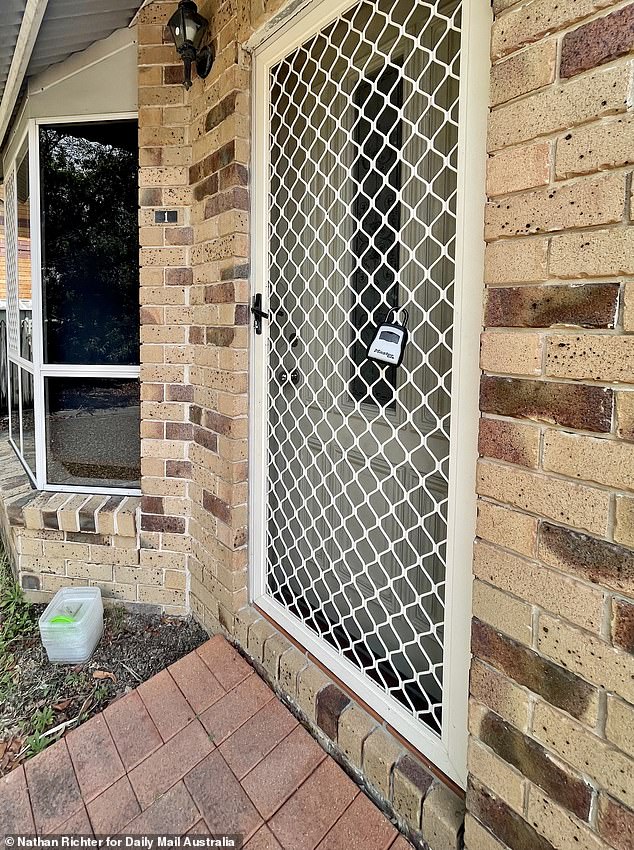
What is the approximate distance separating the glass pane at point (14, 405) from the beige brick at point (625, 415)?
3.83 metres

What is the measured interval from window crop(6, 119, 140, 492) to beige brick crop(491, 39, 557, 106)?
6.76 feet

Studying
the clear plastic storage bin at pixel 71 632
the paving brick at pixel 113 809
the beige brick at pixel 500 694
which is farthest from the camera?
the clear plastic storage bin at pixel 71 632

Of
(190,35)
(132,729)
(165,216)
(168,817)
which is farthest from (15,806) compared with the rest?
(190,35)

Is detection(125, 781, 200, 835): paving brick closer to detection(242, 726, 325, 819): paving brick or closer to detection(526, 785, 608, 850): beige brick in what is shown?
detection(242, 726, 325, 819): paving brick

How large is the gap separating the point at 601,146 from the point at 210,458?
1845 mm

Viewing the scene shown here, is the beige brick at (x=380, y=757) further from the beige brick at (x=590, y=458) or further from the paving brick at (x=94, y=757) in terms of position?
the beige brick at (x=590, y=458)

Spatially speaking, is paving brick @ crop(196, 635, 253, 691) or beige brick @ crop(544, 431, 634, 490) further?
paving brick @ crop(196, 635, 253, 691)

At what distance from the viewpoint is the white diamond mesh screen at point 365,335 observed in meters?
1.63

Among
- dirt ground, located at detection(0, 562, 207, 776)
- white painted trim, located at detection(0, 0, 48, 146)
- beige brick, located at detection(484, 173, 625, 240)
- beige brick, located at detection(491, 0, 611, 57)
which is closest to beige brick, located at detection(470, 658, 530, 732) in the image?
beige brick, located at detection(484, 173, 625, 240)

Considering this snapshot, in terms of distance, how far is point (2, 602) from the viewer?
9.43 ft

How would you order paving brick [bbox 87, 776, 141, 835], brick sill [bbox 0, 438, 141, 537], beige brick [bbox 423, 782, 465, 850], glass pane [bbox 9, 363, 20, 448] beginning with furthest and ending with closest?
glass pane [bbox 9, 363, 20, 448] < brick sill [bbox 0, 438, 141, 537] < paving brick [bbox 87, 776, 141, 835] < beige brick [bbox 423, 782, 465, 850]

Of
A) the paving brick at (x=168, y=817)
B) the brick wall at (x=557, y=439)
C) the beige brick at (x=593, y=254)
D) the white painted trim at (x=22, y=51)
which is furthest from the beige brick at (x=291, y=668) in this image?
the white painted trim at (x=22, y=51)

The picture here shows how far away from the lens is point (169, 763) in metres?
1.70

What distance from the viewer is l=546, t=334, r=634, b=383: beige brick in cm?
91
